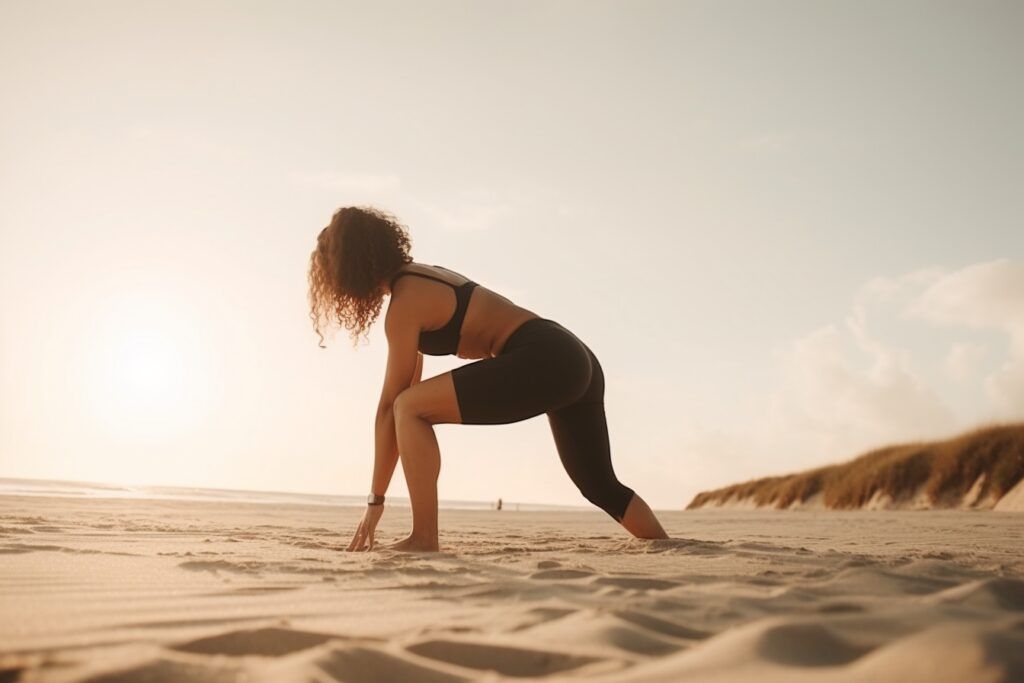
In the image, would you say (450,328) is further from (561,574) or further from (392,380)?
(561,574)

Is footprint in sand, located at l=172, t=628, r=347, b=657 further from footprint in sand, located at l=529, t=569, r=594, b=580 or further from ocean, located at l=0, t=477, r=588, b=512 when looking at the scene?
ocean, located at l=0, t=477, r=588, b=512

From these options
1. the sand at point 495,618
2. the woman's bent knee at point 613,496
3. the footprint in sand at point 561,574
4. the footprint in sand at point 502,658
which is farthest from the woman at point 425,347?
the footprint in sand at point 502,658

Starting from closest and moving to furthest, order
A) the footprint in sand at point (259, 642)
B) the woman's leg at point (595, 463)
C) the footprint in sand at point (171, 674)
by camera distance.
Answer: the footprint in sand at point (171, 674)
the footprint in sand at point (259, 642)
the woman's leg at point (595, 463)

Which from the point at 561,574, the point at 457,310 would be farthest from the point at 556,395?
the point at 561,574

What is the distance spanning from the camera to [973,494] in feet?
47.3

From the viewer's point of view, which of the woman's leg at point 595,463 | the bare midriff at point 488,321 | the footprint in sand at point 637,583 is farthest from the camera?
the woman's leg at point 595,463

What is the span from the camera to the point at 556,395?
364 cm

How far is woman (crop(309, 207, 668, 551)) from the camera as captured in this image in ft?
11.2

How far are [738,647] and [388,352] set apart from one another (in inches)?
102

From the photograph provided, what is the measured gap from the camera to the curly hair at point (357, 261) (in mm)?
3688

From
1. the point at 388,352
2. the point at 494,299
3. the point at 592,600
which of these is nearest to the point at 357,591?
the point at 592,600

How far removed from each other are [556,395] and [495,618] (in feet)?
6.72

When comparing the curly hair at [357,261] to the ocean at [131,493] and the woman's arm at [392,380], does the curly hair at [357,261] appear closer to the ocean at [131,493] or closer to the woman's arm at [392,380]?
the woman's arm at [392,380]

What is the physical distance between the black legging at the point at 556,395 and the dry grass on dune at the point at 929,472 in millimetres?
12839
